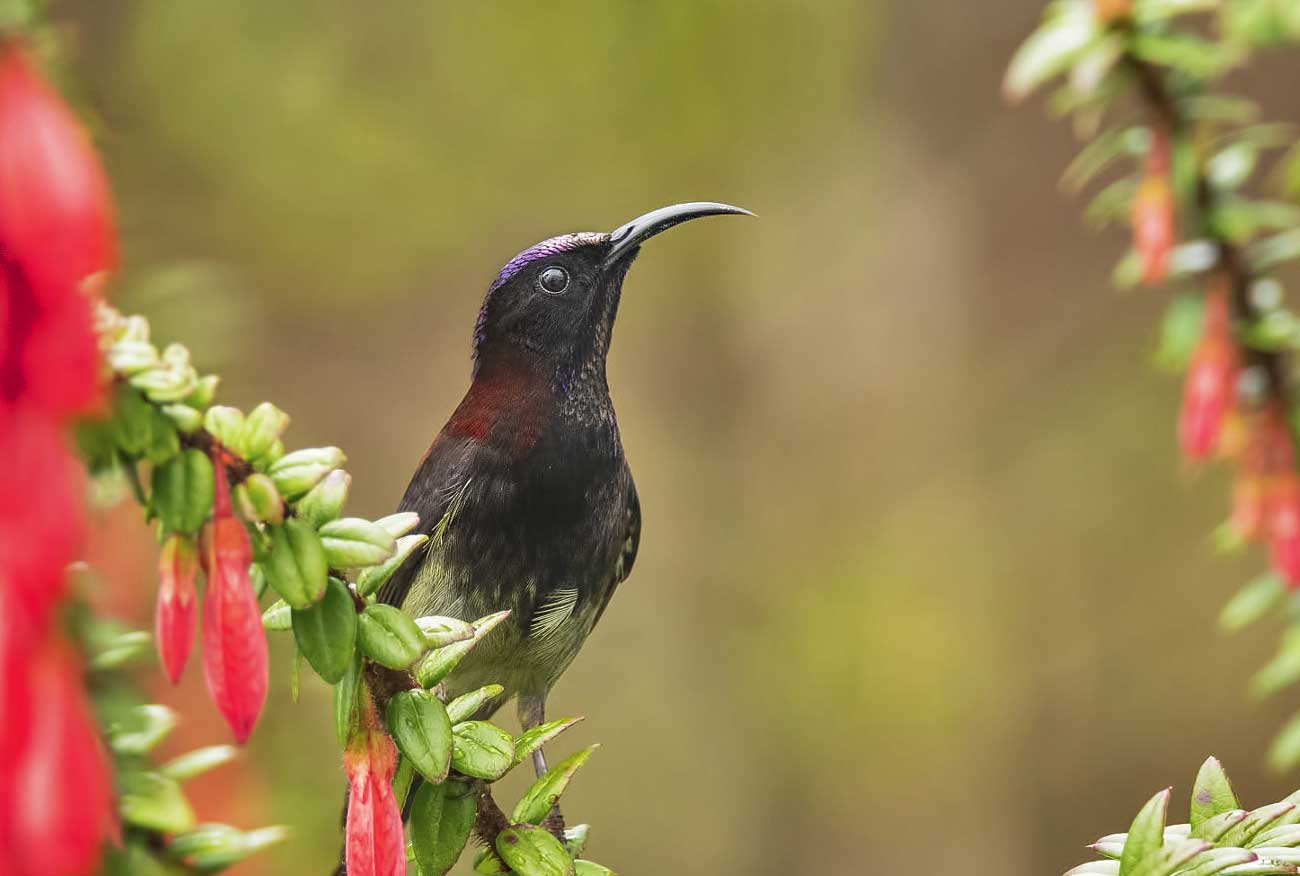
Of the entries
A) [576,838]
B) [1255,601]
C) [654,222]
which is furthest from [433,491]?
[1255,601]

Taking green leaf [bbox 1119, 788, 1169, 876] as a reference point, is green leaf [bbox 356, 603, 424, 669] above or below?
above

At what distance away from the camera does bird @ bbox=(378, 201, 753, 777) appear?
125cm

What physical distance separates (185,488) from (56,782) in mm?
222

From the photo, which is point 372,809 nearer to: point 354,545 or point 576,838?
point 354,545

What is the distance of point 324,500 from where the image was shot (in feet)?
1.94

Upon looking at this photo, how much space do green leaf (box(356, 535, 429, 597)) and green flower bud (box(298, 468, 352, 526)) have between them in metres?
0.05

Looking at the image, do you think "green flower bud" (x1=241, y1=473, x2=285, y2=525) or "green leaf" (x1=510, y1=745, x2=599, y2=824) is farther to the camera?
"green leaf" (x1=510, y1=745, x2=599, y2=824)

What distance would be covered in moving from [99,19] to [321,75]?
22.7 inches

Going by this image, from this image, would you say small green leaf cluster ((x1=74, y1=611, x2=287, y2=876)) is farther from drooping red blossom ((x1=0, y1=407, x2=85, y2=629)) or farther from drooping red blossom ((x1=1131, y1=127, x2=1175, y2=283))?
drooping red blossom ((x1=1131, y1=127, x2=1175, y2=283))

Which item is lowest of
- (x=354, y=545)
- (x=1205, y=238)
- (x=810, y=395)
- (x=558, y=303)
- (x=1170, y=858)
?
(x=1170, y=858)

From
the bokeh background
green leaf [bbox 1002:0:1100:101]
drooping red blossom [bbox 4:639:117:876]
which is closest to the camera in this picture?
drooping red blossom [bbox 4:639:117:876]

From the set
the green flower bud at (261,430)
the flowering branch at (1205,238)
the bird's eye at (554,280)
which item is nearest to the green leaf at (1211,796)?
the flowering branch at (1205,238)

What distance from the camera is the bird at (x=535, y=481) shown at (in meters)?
1.25

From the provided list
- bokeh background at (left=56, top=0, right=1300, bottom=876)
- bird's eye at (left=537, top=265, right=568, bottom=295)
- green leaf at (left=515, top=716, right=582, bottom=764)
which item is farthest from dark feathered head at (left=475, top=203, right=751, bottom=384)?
bokeh background at (left=56, top=0, right=1300, bottom=876)
